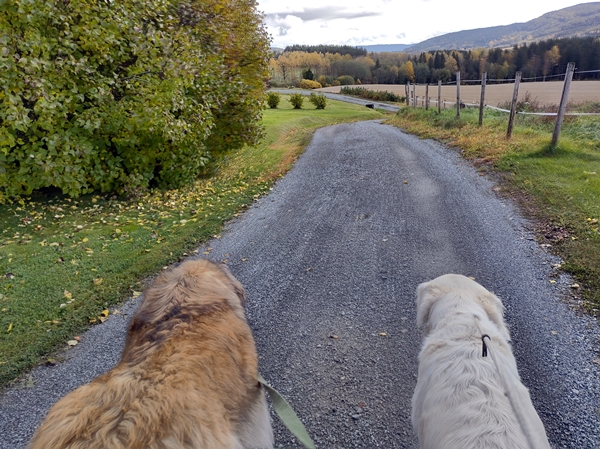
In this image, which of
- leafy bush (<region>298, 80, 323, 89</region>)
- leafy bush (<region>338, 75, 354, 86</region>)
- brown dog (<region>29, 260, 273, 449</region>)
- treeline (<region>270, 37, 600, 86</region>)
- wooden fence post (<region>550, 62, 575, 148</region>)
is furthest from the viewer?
leafy bush (<region>338, 75, 354, 86</region>)

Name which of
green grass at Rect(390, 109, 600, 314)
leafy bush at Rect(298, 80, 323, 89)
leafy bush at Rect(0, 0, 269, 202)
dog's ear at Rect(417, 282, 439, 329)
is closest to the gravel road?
green grass at Rect(390, 109, 600, 314)

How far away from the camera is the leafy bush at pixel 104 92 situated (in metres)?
7.45

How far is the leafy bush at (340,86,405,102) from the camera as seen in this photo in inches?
2028

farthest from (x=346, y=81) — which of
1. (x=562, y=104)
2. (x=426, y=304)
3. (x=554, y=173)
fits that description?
(x=426, y=304)

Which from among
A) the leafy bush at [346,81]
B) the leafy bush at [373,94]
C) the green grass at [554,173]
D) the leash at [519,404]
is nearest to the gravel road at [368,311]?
the green grass at [554,173]

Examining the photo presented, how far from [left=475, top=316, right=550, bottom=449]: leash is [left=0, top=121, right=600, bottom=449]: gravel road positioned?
4.39 feet

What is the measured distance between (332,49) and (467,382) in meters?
169

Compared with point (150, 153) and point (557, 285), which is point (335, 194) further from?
point (557, 285)

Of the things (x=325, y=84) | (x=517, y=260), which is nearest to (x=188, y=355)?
(x=517, y=260)

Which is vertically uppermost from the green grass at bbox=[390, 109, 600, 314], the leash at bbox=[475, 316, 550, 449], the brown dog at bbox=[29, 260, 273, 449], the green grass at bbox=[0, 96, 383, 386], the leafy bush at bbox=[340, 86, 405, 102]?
the brown dog at bbox=[29, 260, 273, 449]

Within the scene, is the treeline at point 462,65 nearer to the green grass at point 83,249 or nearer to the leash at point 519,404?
the green grass at point 83,249

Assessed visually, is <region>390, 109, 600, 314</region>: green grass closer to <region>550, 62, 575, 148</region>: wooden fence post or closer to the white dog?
<region>550, 62, 575, 148</region>: wooden fence post

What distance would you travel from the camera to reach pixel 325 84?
8450cm

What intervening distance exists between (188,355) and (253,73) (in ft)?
48.6
